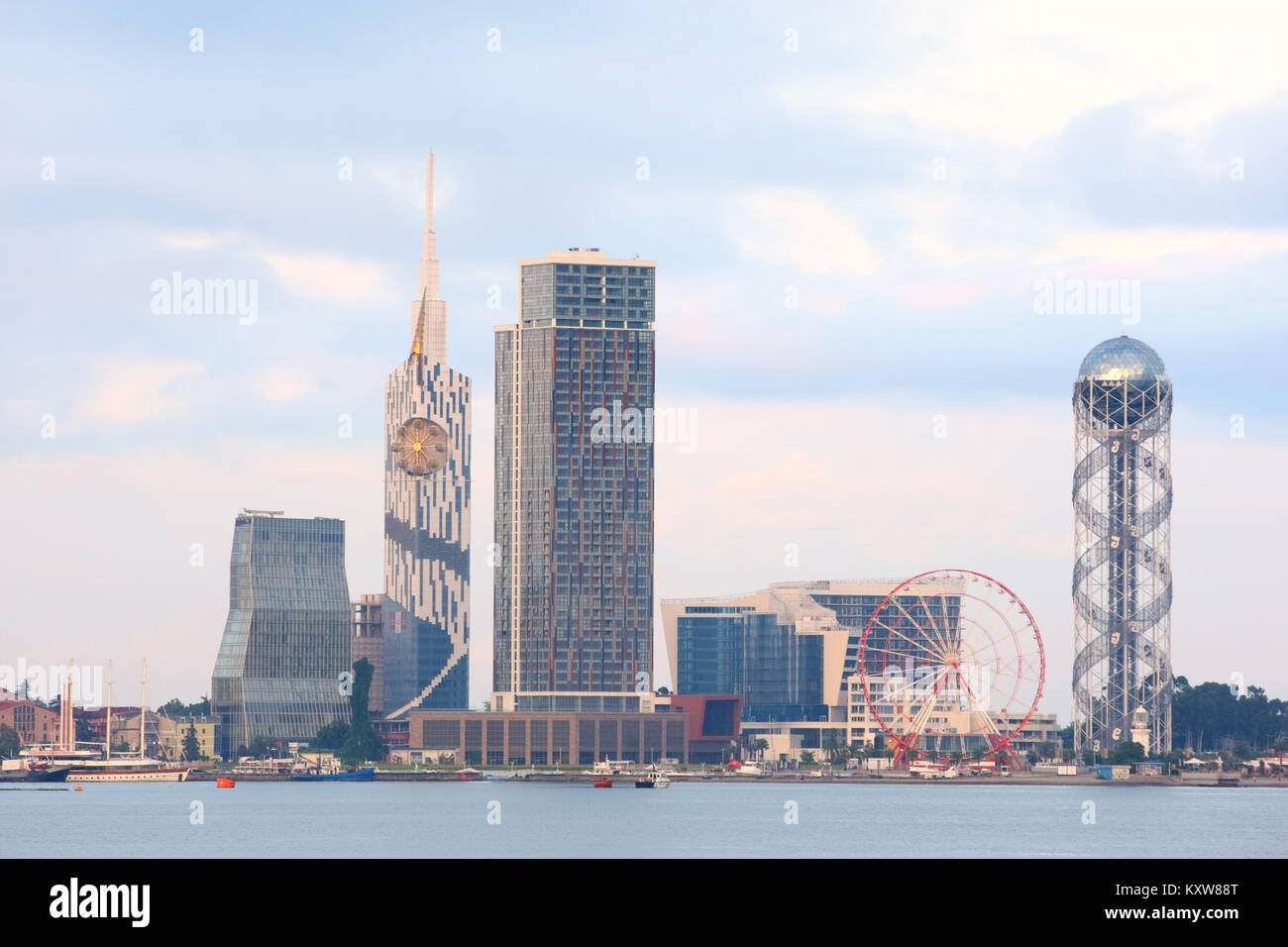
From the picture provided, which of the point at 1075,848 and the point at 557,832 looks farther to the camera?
the point at 557,832

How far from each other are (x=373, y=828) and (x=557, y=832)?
57.3ft
